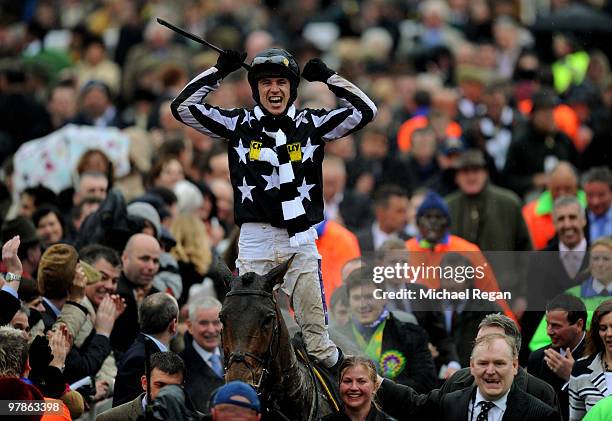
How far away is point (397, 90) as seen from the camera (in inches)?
1034

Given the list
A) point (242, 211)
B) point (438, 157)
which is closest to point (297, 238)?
point (242, 211)

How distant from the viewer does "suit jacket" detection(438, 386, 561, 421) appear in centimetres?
1189

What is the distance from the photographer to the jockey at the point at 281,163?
1201cm

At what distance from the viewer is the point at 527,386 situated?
12.6 meters

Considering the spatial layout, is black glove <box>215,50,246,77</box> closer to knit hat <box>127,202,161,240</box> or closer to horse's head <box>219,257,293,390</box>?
horse's head <box>219,257,293,390</box>

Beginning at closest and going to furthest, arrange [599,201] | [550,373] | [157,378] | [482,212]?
[157,378], [550,373], [599,201], [482,212]

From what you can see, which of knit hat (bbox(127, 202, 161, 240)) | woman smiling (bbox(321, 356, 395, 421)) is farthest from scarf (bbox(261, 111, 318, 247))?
knit hat (bbox(127, 202, 161, 240))

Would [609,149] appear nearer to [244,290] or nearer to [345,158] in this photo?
[345,158]

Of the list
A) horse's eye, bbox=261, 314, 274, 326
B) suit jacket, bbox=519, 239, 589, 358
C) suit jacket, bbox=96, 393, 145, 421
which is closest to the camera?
horse's eye, bbox=261, 314, 274, 326

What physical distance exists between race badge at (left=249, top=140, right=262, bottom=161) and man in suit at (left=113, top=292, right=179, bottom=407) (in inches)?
72.5

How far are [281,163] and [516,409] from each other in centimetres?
248

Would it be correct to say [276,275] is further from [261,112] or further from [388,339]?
[388,339]

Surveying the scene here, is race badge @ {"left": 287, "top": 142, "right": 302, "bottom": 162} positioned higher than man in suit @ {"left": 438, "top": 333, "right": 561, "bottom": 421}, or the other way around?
race badge @ {"left": 287, "top": 142, "right": 302, "bottom": 162}

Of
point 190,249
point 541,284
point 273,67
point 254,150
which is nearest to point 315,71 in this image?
point 273,67
